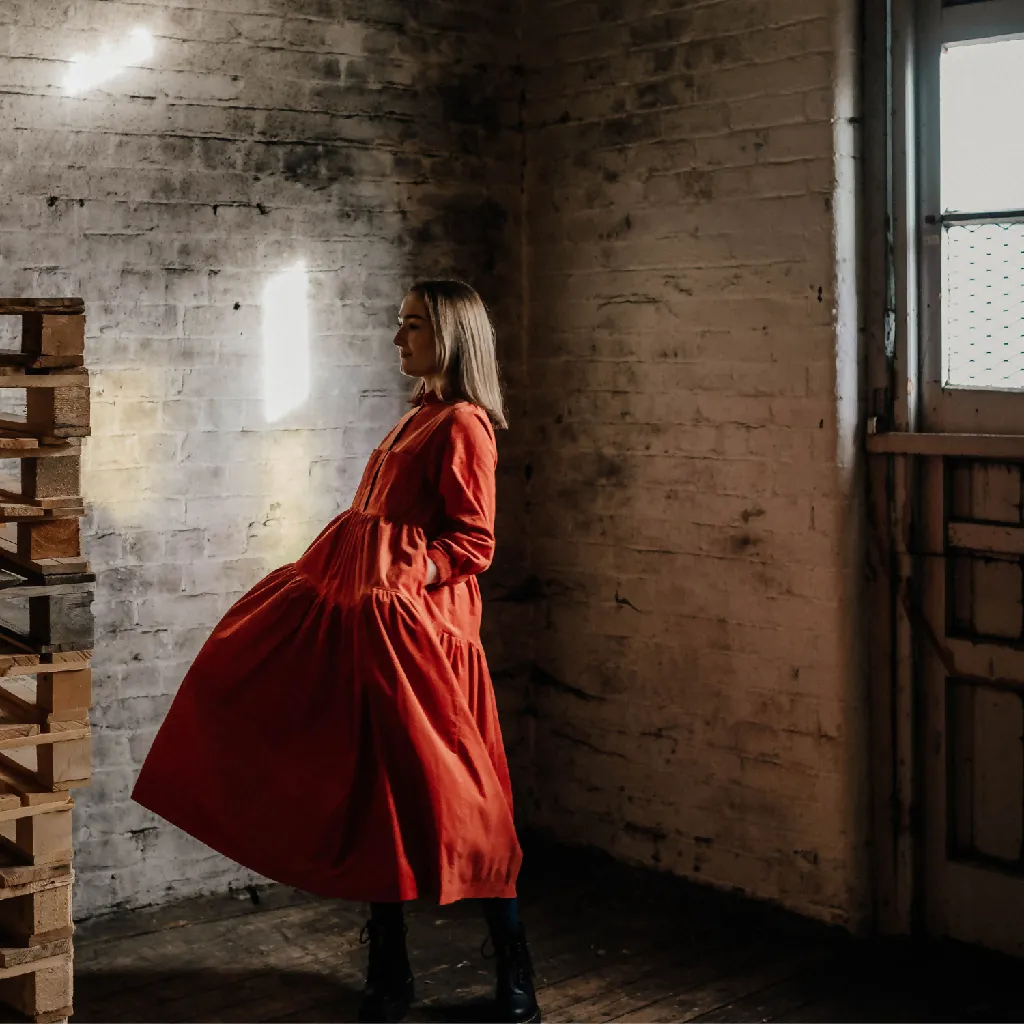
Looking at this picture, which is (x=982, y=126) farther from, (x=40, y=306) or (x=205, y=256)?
(x=40, y=306)

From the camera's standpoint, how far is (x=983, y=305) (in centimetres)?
375

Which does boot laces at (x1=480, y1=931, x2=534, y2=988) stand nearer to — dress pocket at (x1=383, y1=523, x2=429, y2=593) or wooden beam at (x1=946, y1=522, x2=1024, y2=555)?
dress pocket at (x1=383, y1=523, x2=429, y2=593)

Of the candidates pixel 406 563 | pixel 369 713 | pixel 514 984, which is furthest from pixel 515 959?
pixel 406 563

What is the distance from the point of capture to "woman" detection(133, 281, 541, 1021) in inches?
129

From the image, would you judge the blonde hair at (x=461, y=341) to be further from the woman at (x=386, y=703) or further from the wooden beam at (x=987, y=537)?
the wooden beam at (x=987, y=537)

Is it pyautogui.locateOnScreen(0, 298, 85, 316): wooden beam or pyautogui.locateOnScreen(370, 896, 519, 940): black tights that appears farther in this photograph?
pyautogui.locateOnScreen(370, 896, 519, 940): black tights

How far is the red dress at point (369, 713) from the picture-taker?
10.8 ft

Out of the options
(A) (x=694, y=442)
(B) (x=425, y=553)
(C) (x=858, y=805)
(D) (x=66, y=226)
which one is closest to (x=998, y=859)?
(C) (x=858, y=805)

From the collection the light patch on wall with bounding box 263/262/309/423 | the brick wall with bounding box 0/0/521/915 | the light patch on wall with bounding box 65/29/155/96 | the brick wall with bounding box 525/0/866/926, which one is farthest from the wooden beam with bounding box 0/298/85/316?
the brick wall with bounding box 525/0/866/926

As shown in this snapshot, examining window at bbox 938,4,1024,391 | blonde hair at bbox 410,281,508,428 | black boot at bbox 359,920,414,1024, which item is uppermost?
window at bbox 938,4,1024,391

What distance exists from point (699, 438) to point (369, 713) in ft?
4.61

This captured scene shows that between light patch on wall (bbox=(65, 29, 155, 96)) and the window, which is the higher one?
light patch on wall (bbox=(65, 29, 155, 96))

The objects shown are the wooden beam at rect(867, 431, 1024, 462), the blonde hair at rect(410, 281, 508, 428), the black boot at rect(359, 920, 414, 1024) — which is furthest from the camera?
the wooden beam at rect(867, 431, 1024, 462)

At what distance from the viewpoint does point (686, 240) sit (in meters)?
4.23
